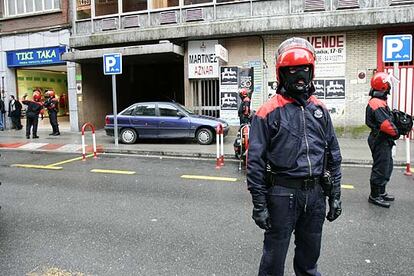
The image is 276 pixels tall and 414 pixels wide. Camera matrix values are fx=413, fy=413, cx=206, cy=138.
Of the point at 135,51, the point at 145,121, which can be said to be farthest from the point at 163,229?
the point at 135,51

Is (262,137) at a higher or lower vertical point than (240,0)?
lower

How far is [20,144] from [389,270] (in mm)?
13208

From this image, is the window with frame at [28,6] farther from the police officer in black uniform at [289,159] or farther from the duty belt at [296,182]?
the duty belt at [296,182]

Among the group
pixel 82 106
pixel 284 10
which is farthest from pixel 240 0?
pixel 82 106

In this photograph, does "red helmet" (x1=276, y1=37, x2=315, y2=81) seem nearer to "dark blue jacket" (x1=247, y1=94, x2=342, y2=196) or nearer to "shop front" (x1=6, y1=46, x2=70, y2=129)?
"dark blue jacket" (x1=247, y1=94, x2=342, y2=196)

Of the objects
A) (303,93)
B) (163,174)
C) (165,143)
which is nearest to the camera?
(303,93)

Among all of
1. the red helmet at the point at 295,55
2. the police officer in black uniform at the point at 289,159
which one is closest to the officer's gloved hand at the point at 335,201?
the police officer in black uniform at the point at 289,159

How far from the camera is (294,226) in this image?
9.90ft

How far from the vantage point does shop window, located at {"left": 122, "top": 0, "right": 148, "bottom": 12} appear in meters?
16.5

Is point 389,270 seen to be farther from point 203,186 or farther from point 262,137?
point 203,186

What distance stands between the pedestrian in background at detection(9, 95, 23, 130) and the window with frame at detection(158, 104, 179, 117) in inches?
357

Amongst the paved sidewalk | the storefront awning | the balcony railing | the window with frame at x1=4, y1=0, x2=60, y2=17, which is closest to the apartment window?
the balcony railing

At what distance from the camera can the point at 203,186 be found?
7543 millimetres

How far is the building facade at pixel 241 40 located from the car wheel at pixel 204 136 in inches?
103
